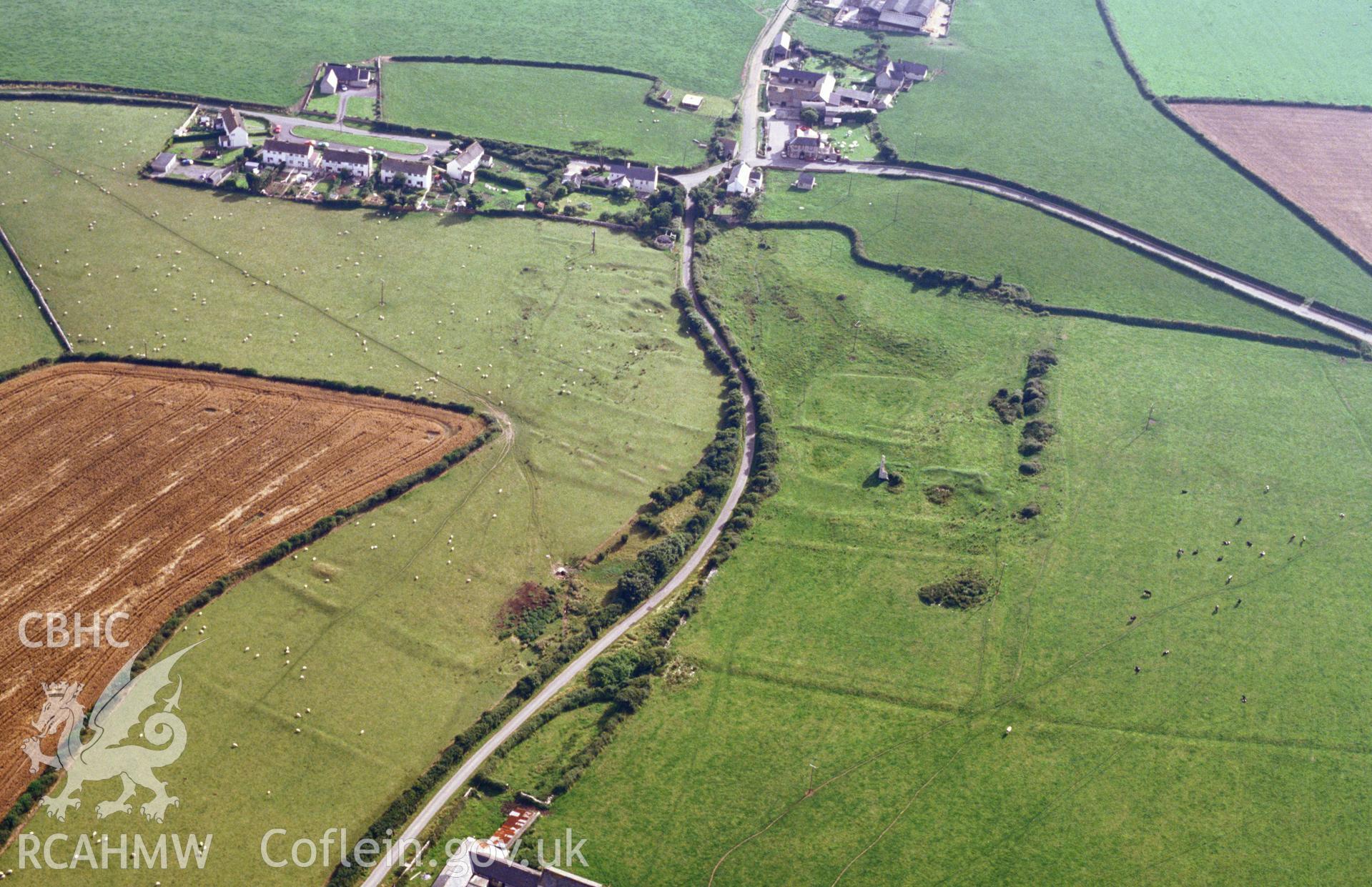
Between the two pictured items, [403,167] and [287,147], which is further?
[287,147]

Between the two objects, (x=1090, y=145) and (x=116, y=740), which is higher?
(x=1090, y=145)

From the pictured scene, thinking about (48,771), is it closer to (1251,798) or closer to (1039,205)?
(1251,798)

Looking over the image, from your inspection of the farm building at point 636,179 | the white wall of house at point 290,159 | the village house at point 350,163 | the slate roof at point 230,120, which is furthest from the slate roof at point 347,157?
the farm building at point 636,179

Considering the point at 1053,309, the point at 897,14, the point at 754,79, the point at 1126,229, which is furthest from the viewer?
the point at 897,14

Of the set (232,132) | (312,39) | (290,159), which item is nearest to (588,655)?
(290,159)

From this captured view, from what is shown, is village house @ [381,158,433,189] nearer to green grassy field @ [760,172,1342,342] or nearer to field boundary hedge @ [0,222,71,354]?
field boundary hedge @ [0,222,71,354]

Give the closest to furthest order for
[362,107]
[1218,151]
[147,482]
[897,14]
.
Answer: [147,482], [362,107], [1218,151], [897,14]

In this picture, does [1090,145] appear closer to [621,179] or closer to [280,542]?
[621,179]
